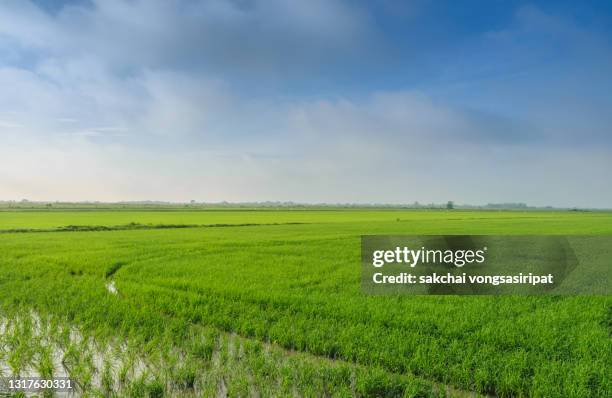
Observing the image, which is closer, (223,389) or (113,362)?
(223,389)

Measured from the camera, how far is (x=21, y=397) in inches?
165

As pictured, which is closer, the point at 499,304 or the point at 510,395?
the point at 510,395

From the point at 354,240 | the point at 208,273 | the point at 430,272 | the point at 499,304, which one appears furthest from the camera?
the point at 354,240

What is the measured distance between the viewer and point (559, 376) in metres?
4.57

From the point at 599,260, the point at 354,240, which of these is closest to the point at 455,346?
the point at 599,260

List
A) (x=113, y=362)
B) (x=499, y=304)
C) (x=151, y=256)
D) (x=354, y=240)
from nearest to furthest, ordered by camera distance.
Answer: (x=113, y=362)
(x=499, y=304)
(x=151, y=256)
(x=354, y=240)

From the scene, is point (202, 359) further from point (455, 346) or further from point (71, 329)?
point (455, 346)

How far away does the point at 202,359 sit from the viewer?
5.25 meters

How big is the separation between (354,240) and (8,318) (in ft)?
54.8

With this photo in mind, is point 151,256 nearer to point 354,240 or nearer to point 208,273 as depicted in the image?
point 208,273

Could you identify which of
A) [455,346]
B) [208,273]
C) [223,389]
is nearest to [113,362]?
[223,389]

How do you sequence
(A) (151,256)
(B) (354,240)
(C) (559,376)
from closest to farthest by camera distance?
(C) (559,376) < (A) (151,256) < (B) (354,240)

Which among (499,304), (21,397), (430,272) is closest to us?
(21,397)

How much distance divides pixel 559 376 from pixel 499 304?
3.47 meters
